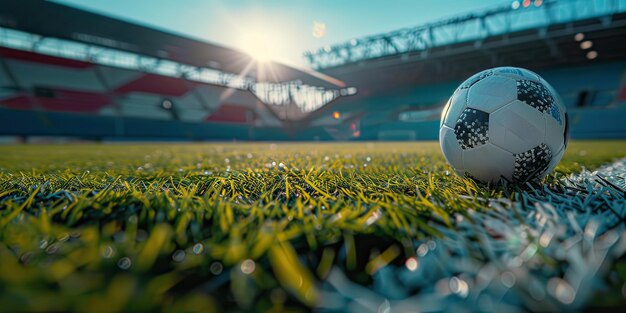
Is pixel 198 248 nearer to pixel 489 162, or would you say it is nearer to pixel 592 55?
pixel 489 162

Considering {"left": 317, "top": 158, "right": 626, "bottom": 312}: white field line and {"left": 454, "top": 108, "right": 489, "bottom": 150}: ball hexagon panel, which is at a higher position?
{"left": 454, "top": 108, "right": 489, "bottom": 150}: ball hexagon panel

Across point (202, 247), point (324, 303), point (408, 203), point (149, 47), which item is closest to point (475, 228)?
point (408, 203)

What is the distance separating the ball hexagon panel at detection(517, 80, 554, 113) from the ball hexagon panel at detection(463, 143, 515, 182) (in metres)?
0.23

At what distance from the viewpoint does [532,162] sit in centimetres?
126

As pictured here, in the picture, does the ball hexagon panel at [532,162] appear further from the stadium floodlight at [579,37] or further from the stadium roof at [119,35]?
the stadium floodlight at [579,37]

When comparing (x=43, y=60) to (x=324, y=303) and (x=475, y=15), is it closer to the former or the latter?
(x=324, y=303)

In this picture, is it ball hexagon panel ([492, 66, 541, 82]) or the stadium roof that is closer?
ball hexagon panel ([492, 66, 541, 82])

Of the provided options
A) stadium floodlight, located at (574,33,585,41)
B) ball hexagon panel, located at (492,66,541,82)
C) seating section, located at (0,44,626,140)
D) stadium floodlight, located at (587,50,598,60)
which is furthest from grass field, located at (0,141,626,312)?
stadium floodlight, located at (587,50,598,60)

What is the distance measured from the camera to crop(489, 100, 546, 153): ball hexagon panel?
4.12ft

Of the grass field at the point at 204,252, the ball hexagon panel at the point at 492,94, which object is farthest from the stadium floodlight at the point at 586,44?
the grass field at the point at 204,252

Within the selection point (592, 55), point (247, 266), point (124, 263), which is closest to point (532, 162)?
point (247, 266)

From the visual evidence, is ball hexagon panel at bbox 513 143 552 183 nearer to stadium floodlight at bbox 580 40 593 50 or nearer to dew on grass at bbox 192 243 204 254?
dew on grass at bbox 192 243 204 254

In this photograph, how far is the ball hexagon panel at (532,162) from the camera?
1.25 meters

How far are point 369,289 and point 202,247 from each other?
13.7 inches
